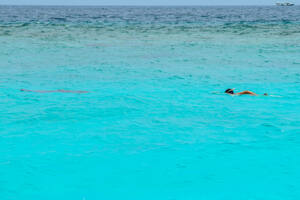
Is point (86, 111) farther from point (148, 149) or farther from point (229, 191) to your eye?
point (229, 191)

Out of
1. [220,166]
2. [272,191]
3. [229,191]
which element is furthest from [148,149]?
[272,191]

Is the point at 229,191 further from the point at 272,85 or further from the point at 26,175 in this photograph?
the point at 272,85

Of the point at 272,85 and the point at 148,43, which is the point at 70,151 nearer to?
the point at 272,85

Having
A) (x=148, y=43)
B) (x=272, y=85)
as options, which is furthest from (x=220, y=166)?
(x=148, y=43)

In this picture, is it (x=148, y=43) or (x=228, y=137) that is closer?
(x=228, y=137)

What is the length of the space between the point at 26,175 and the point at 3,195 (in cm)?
63

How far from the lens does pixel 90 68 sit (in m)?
14.8

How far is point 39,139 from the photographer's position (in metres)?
7.05

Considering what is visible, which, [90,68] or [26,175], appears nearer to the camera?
[26,175]

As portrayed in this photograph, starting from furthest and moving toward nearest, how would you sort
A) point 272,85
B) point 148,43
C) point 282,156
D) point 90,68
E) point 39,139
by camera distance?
point 148,43 → point 90,68 → point 272,85 → point 39,139 → point 282,156

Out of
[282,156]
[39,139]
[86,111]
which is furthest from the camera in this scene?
[86,111]

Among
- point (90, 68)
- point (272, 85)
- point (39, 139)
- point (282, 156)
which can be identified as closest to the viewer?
point (282, 156)

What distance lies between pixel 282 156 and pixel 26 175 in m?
4.13

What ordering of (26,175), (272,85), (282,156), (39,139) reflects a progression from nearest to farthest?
(26,175) < (282,156) < (39,139) < (272,85)
